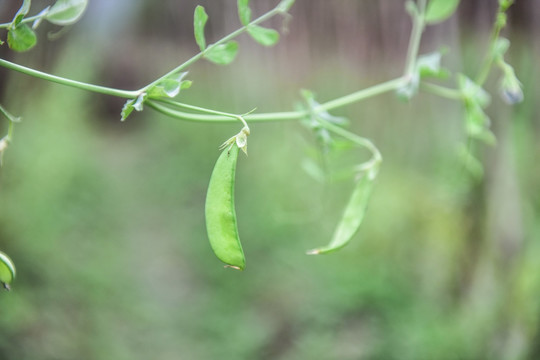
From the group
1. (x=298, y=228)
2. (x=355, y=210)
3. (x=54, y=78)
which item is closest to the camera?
(x=54, y=78)

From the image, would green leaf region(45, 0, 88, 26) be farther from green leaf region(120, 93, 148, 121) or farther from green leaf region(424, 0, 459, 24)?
green leaf region(424, 0, 459, 24)

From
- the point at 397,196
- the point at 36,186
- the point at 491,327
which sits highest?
the point at 36,186

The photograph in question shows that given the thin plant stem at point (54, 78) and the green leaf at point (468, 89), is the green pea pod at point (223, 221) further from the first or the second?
the green leaf at point (468, 89)

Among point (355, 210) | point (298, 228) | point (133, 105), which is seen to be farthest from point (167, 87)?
point (298, 228)

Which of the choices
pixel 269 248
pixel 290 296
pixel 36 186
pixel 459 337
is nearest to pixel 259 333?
pixel 290 296

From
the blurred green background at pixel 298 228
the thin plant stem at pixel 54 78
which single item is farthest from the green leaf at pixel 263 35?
the blurred green background at pixel 298 228

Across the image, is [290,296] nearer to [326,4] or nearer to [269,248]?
[269,248]

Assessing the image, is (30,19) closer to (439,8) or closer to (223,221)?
(223,221)
